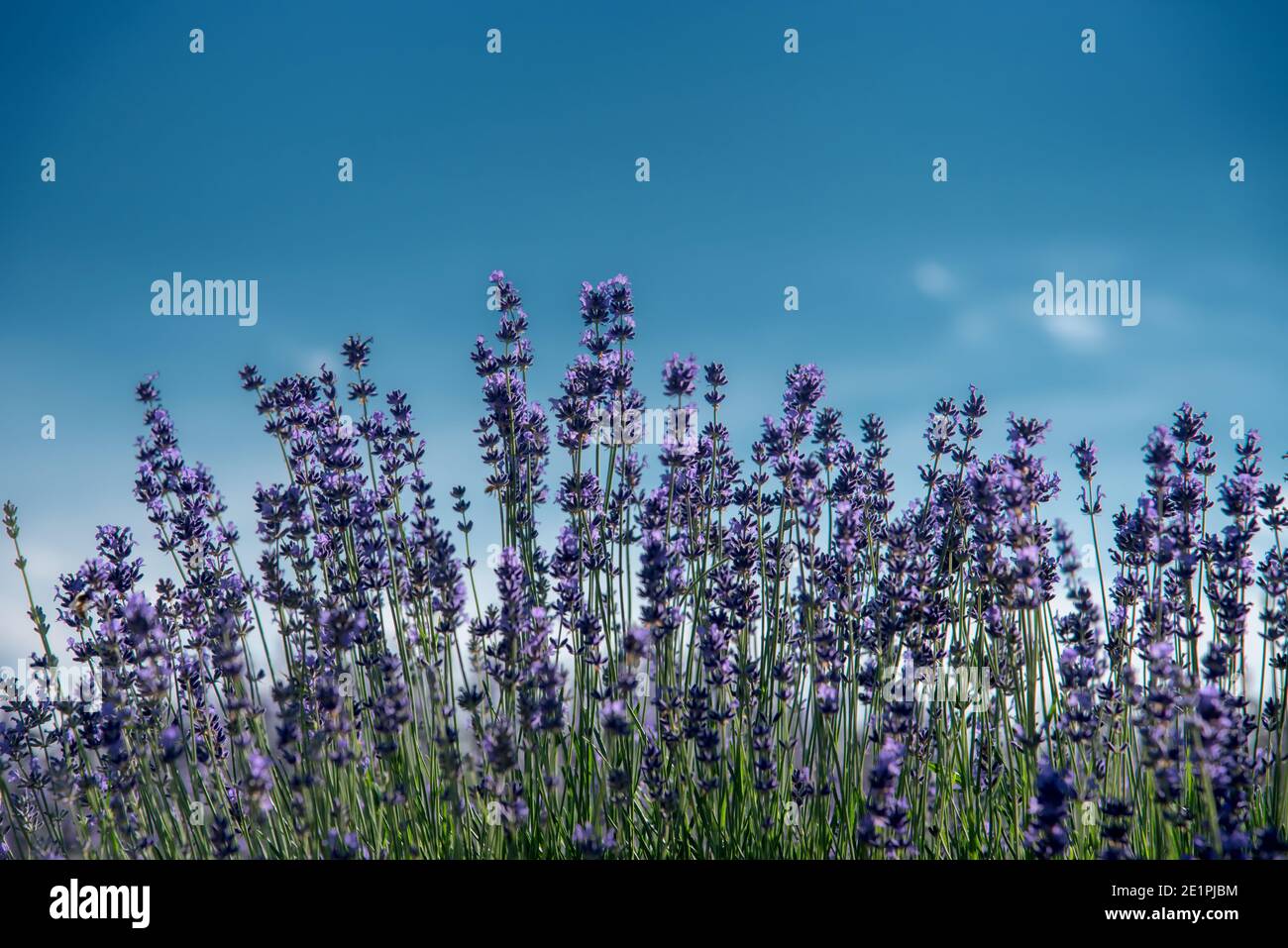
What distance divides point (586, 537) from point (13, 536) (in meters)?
2.07

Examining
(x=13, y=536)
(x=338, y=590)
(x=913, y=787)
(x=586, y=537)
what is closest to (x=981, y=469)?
(x=913, y=787)

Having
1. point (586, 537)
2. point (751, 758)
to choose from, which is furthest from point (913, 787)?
point (586, 537)

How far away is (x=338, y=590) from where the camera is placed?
3426 millimetres

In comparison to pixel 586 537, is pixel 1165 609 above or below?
below

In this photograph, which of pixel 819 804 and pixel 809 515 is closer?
pixel 819 804
